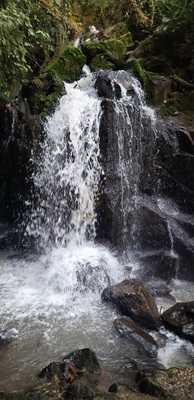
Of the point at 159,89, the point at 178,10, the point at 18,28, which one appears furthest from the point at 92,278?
the point at 178,10

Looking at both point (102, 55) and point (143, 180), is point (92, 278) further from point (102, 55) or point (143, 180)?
point (102, 55)

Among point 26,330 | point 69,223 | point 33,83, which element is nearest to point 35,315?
point 26,330

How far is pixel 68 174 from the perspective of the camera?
1175 cm

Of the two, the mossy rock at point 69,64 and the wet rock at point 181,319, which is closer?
the wet rock at point 181,319

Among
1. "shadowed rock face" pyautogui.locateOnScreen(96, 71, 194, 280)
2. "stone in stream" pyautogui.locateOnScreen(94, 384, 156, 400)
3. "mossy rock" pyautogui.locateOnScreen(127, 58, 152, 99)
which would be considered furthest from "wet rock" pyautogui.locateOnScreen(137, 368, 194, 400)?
"mossy rock" pyautogui.locateOnScreen(127, 58, 152, 99)

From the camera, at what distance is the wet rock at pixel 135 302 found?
8547mm

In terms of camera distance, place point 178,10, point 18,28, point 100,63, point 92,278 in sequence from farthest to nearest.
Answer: point 178,10
point 100,63
point 92,278
point 18,28

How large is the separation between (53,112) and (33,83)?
850 mm

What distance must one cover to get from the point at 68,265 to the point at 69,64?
17.9 feet

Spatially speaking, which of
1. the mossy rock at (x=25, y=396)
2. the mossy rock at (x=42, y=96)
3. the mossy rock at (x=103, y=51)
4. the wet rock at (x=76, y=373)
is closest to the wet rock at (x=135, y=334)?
the wet rock at (x=76, y=373)

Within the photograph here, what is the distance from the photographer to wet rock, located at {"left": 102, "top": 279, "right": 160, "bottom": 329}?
8.55 metres

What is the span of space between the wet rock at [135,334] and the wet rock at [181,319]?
0.48m

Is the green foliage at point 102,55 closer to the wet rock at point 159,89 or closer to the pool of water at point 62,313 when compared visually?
the wet rock at point 159,89

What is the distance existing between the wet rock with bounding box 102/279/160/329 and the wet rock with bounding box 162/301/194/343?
205mm
